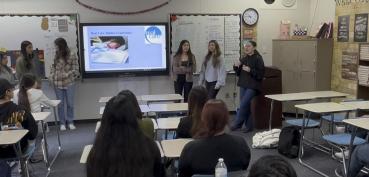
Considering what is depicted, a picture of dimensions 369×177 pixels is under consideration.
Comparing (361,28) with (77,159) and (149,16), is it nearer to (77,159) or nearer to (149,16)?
(149,16)

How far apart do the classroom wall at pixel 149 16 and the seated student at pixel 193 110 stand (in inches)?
149

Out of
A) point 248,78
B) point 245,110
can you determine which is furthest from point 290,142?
point 248,78

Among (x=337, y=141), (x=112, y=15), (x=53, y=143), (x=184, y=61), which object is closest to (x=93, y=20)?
(x=112, y=15)

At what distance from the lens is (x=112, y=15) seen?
678 centimetres

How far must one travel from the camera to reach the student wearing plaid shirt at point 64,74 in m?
6.26

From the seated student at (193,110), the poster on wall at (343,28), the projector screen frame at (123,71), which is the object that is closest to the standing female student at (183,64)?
the projector screen frame at (123,71)

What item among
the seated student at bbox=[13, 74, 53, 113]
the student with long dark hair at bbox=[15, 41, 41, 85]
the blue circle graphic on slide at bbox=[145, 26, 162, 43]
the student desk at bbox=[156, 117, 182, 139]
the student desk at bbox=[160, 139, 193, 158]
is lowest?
the student desk at bbox=[160, 139, 193, 158]

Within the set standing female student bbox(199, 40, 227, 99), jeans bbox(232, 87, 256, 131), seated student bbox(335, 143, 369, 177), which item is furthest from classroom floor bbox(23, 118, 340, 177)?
standing female student bbox(199, 40, 227, 99)

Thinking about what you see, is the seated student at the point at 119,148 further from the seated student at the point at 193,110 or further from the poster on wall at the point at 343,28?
the poster on wall at the point at 343,28

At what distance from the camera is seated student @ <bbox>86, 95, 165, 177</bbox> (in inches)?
79.0

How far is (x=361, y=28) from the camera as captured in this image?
238 inches

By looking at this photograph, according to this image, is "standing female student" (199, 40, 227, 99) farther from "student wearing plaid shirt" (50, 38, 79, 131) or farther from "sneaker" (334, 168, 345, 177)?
"sneaker" (334, 168, 345, 177)

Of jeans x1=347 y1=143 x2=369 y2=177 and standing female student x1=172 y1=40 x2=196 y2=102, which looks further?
standing female student x1=172 y1=40 x2=196 y2=102

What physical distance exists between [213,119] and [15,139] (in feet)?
5.99
